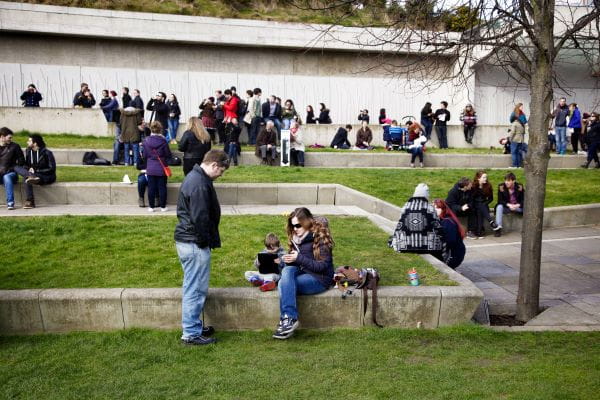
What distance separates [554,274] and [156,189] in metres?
7.26

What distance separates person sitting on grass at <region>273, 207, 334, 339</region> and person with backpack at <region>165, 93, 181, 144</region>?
14212 mm

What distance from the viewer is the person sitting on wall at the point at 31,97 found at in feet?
72.8

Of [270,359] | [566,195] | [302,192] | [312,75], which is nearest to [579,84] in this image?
[312,75]

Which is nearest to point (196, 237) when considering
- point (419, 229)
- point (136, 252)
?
point (136, 252)

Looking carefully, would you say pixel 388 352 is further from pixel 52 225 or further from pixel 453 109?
pixel 453 109

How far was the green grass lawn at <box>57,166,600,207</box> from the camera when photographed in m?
14.3

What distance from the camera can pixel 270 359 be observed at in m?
5.84

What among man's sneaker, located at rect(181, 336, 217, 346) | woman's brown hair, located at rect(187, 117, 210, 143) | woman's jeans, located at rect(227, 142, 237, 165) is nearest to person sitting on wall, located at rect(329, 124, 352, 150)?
woman's jeans, located at rect(227, 142, 237, 165)

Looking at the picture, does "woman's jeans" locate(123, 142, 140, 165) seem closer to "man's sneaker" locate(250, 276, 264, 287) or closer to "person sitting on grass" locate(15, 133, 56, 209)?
"person sitting on grass" locate(15, 133, 56, 209)

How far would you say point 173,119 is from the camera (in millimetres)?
20281

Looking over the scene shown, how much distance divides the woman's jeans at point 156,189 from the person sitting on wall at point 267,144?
6.02 m

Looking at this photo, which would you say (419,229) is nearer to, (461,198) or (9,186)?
(461,198)

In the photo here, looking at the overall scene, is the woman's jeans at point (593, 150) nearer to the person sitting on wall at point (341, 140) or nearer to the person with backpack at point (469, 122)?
the person with backpack at point (469, 122)

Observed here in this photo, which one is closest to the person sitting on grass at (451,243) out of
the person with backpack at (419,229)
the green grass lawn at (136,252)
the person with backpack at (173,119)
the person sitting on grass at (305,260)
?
the person with backpack at (419,229)
